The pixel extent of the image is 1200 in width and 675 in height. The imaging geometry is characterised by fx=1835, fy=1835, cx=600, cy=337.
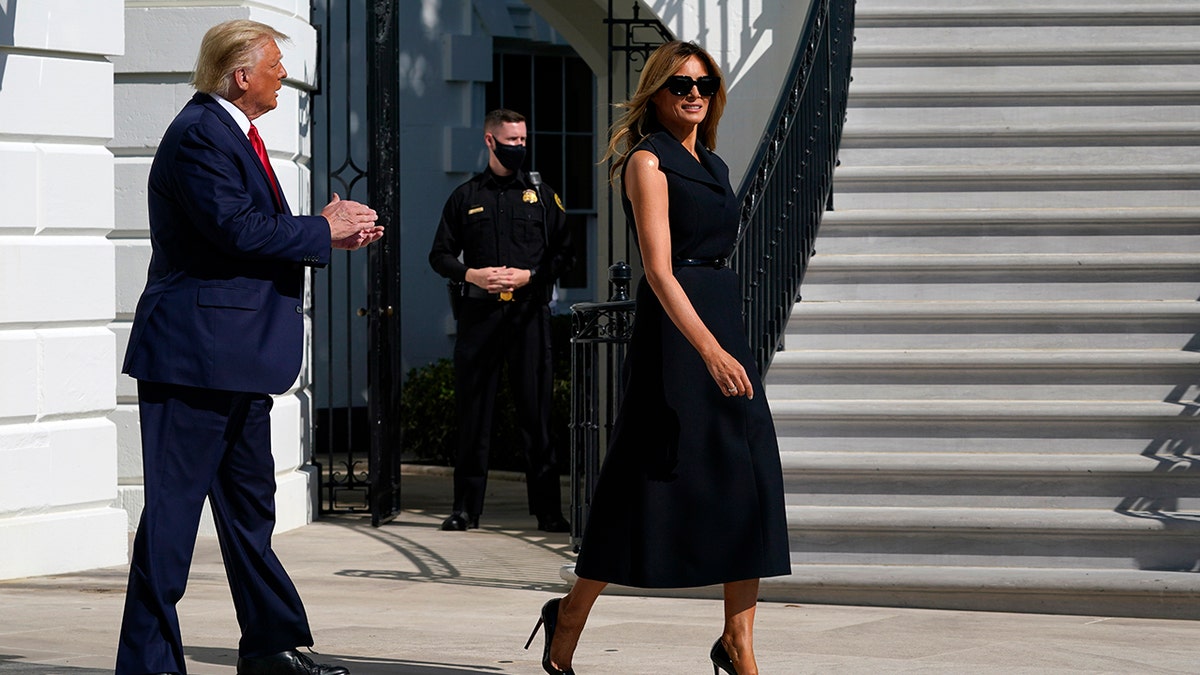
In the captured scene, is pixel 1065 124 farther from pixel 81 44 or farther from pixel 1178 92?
pixel 81 44

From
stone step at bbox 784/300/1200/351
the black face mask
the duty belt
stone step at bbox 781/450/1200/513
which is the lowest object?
stone step at bbox 781/450/1200/513

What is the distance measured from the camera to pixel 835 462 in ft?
24.3

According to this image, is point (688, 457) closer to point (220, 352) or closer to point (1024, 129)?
point (220, 352)

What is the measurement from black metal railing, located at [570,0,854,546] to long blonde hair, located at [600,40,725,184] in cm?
189

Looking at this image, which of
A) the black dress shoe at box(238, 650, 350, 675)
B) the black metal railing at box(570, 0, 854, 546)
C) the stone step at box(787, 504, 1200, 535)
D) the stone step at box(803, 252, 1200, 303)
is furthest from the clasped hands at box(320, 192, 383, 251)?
the stone step at box(803, 252, 1200, 303)

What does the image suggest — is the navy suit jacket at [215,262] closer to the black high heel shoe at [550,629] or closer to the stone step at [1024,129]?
the black high heel shoe at [550,629]

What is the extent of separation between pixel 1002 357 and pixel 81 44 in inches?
164

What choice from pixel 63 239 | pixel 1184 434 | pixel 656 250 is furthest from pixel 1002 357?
pixel 63 239

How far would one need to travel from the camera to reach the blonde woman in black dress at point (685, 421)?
5.01 metres

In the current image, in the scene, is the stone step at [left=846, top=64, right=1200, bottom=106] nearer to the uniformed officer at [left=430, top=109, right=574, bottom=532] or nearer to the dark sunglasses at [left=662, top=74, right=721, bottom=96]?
the uniformed officer at [left=430, top=109, right=574, bottom=532]

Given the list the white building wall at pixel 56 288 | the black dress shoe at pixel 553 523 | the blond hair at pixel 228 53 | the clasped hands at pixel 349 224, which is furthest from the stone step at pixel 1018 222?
the blond hair at pixel 228 53

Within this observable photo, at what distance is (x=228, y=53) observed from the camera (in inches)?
204

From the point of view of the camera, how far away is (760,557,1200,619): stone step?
666cm

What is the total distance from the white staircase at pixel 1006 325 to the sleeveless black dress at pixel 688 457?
1981 mm
